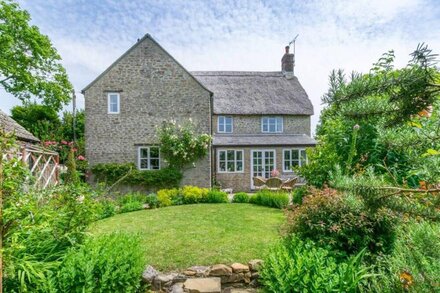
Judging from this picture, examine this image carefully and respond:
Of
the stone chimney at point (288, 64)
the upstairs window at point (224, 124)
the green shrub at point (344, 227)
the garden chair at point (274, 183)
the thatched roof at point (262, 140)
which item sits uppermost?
the stone chimney at point (288, 64)

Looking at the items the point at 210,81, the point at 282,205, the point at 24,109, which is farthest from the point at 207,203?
the point at 24,109

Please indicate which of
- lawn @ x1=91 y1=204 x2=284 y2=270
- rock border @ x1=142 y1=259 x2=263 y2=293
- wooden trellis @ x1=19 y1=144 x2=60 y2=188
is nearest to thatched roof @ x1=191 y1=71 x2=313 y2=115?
wooden trellis @ x1=19 y1=144 x2=60 y2=188

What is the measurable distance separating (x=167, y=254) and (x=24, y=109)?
2559 cm

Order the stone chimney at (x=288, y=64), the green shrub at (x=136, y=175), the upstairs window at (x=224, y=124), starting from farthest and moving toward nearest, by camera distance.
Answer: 1. the stone chimney at (x=288, y=64)
2. the upstairs window at (x=224, y=124)
3. the green shrub at (x=136, y=175)

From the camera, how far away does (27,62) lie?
55.1ft

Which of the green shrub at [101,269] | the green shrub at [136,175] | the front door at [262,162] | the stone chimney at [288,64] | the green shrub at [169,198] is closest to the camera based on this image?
the green shrub at [101,269]

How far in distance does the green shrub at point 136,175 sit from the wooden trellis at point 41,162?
265cm

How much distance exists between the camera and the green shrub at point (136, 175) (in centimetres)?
1470

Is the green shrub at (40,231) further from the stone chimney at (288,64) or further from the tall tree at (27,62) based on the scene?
the stone chimney at (288,64)

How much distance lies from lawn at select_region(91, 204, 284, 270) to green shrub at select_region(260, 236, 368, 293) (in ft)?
4.36

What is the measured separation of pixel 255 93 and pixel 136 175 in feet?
39.4

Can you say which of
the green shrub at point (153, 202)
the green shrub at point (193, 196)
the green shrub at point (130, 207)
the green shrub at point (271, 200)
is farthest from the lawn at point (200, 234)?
the green shrub at point (193, 196)

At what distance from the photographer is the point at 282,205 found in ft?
34.0

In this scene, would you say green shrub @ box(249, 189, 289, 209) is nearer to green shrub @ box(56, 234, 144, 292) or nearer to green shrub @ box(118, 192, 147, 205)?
green shrub @ box(118, 192, 147, 205)
